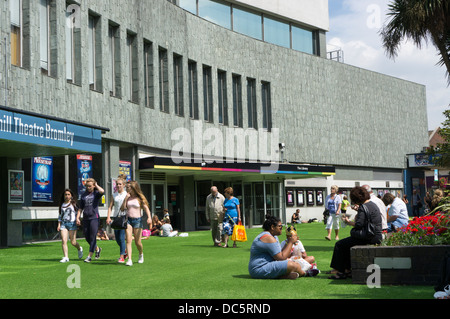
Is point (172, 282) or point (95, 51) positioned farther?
point (95, 51)

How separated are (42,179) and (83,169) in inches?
101

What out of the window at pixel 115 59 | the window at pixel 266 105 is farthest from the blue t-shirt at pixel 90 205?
the window at pixel 266 105

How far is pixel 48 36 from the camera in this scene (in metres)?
21.9

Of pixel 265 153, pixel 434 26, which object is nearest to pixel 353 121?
pixel 265 153

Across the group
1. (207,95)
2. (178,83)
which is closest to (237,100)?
(207,95)

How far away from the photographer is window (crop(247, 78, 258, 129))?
126 ft

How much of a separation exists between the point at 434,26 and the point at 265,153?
22138 millimetres

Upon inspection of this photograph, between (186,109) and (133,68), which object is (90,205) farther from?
(186,109)

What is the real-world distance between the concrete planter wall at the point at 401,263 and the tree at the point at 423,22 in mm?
9850

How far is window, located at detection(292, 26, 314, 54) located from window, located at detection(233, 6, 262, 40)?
4.30 m

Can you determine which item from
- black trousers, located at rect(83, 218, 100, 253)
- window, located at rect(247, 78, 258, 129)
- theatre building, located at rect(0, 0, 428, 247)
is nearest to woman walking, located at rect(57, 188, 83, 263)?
black trousers, located at rect(83, 218, 100, 253)

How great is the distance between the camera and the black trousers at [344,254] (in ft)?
32.9

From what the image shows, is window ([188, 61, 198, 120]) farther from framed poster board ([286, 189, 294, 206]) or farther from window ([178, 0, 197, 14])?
framed poster board ([286, 189, 294, 206])

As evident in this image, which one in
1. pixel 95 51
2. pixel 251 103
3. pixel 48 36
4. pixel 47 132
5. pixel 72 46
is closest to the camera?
pixel 47 132
